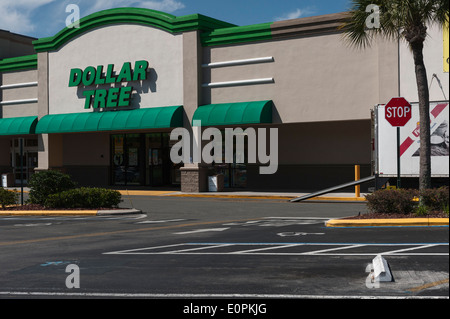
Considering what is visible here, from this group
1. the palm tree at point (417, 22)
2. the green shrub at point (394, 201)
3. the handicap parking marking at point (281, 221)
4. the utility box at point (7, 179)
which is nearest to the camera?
the green shrub at point (394, 201)

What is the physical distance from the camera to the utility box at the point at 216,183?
3069 cm

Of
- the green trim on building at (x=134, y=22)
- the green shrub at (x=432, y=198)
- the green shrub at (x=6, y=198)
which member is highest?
the green trim on building at (x=134, y=22)

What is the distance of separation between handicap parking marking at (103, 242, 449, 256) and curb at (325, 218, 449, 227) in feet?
9.45

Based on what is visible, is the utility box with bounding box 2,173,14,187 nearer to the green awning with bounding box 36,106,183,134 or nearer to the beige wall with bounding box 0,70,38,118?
the beige wall with bounding box 0,70,38,118

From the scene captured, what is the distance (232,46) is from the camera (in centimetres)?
3003

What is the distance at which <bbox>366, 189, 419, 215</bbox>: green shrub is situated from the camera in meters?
15.2

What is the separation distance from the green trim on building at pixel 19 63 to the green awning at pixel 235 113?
1366 centimetres

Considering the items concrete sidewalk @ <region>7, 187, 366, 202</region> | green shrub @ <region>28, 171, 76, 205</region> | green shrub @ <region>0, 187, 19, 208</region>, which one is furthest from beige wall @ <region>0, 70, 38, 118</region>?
green shrub @ <region>28, 171, 76, 205</region>

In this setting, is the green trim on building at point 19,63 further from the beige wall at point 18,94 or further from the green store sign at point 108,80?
the green store sign at point 108,80

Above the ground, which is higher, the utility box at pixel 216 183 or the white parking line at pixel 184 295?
the utility box at pixel 216 183

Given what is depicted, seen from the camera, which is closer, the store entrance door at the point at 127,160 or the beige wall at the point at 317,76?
the beige wall at the point at 317,76

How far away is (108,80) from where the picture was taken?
111 ft

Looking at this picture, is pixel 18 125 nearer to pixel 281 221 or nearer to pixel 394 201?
pixel 281 221

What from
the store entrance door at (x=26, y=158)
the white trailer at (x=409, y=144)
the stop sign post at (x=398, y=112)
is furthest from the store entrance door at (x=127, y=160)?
the stop sign post at (x=398, y=112)
